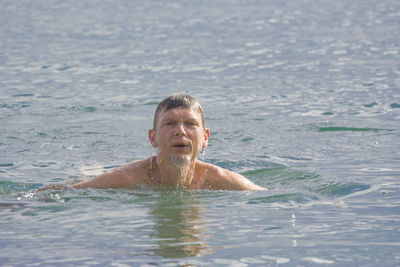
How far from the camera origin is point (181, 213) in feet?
20.1

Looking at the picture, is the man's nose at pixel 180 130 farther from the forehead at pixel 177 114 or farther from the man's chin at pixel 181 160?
the man's chin at pixel 181 160

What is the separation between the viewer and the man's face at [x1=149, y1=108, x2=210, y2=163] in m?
6.35

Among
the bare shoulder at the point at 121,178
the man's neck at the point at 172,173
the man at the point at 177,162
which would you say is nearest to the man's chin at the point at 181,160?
the man at the point at 177,162

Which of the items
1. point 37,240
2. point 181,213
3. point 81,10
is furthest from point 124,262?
point 81,10

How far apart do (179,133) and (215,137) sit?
137 inches

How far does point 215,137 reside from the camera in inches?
385

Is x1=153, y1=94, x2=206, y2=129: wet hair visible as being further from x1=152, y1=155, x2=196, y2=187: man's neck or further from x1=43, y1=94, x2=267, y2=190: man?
x1=152, y1=155, x2=196, y2=187: man's neck

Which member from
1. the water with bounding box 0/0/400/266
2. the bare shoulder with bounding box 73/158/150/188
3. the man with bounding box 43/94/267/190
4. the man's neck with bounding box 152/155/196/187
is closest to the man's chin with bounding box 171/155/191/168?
the man with bounding box 43/94/267/190

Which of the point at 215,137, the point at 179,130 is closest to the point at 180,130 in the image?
the point at 179,130

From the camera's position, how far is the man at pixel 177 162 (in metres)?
6.40

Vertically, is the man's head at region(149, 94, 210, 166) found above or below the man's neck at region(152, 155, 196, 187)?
above

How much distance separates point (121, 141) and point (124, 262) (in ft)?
16.4

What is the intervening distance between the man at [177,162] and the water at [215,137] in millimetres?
137

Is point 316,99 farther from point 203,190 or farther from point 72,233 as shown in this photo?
point 72,233
